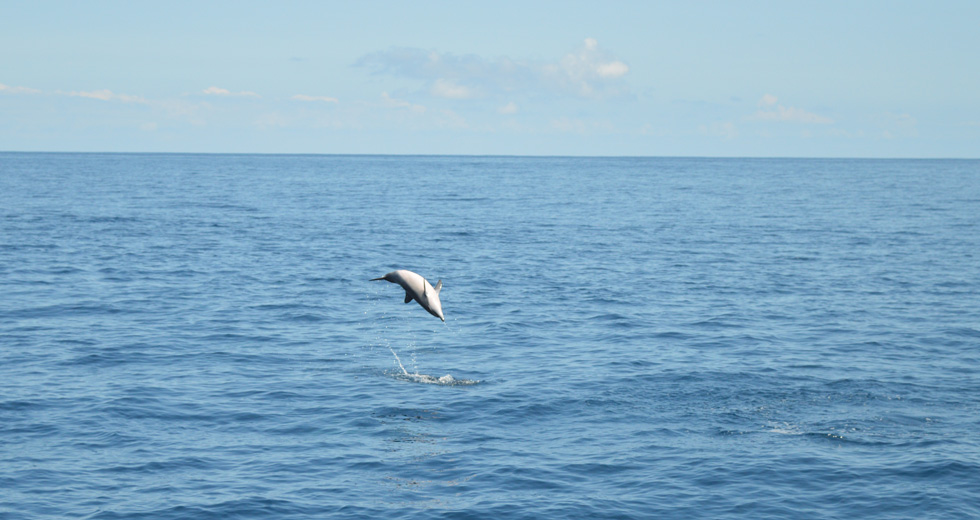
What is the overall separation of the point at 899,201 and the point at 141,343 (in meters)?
112

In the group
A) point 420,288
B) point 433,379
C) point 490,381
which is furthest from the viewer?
point 433,379

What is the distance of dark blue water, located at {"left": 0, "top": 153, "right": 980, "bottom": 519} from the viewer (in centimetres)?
2145

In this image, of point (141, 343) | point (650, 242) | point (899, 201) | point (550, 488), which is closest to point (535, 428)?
point (550, 488)

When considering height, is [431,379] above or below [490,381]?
below

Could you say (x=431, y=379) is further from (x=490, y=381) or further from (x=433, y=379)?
(x=490, y=381)

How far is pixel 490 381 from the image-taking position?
1224 inches

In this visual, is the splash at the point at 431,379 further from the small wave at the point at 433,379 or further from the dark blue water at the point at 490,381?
the dark blue water at the point at 490,381

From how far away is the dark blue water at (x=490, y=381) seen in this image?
70.4 feet

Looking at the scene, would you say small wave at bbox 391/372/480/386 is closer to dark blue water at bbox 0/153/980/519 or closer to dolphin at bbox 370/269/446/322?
dark blue water at bbox 0/153/980/519

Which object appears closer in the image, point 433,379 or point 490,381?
point 490,381

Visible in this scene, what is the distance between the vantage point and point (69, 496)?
20.8 m

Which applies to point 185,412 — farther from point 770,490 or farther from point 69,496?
point 770,490

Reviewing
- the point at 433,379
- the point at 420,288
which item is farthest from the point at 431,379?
the point at 420,288

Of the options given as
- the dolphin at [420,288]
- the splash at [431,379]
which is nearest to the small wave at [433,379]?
the splash at [431,379]
